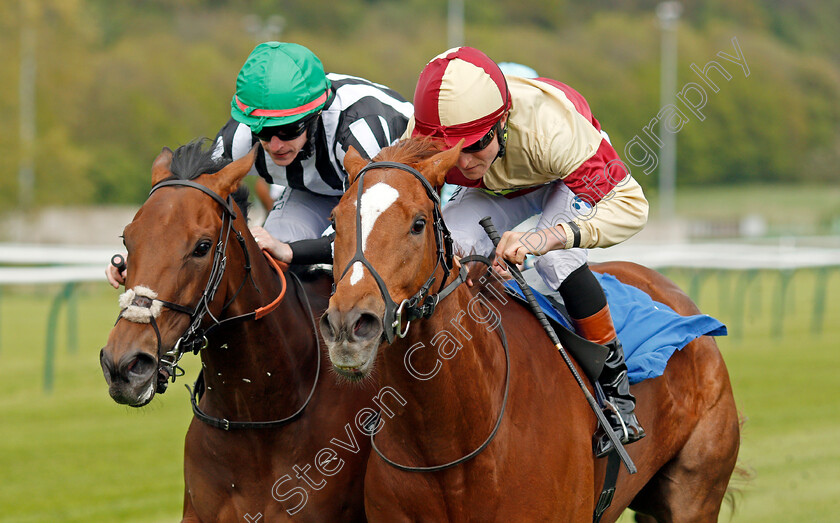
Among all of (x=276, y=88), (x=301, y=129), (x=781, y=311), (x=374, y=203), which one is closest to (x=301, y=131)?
(x=301, y=129)

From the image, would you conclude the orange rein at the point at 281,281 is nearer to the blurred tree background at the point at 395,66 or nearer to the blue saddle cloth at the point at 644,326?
the blue saddle cloth at the point at 644,326

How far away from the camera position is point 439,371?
2752mm

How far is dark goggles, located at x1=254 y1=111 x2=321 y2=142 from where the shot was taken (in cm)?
346

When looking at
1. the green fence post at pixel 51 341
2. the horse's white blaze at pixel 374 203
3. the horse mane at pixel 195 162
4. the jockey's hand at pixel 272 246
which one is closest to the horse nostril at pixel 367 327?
the horse's white blaze at pixel 374 203

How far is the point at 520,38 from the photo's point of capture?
54.5 m

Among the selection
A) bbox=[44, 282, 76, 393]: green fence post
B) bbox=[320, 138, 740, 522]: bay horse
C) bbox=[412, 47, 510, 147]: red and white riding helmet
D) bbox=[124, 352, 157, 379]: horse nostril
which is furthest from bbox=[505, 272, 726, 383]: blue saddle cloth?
bbox=[44, 282, 76, 393]: green fence post

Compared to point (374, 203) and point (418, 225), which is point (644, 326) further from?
point (374, 203)

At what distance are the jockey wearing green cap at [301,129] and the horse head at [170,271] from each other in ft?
1.03

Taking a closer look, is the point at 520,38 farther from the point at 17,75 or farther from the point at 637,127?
the point at 17,75

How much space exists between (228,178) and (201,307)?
47cm

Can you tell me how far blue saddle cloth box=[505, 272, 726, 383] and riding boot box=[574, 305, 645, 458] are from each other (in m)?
0.12

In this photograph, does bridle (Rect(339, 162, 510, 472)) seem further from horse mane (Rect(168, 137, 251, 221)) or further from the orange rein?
horse mane (Rect(168, 137, 251, 221))

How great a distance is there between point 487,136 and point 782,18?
227 feet

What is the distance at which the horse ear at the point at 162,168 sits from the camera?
10.5ft
